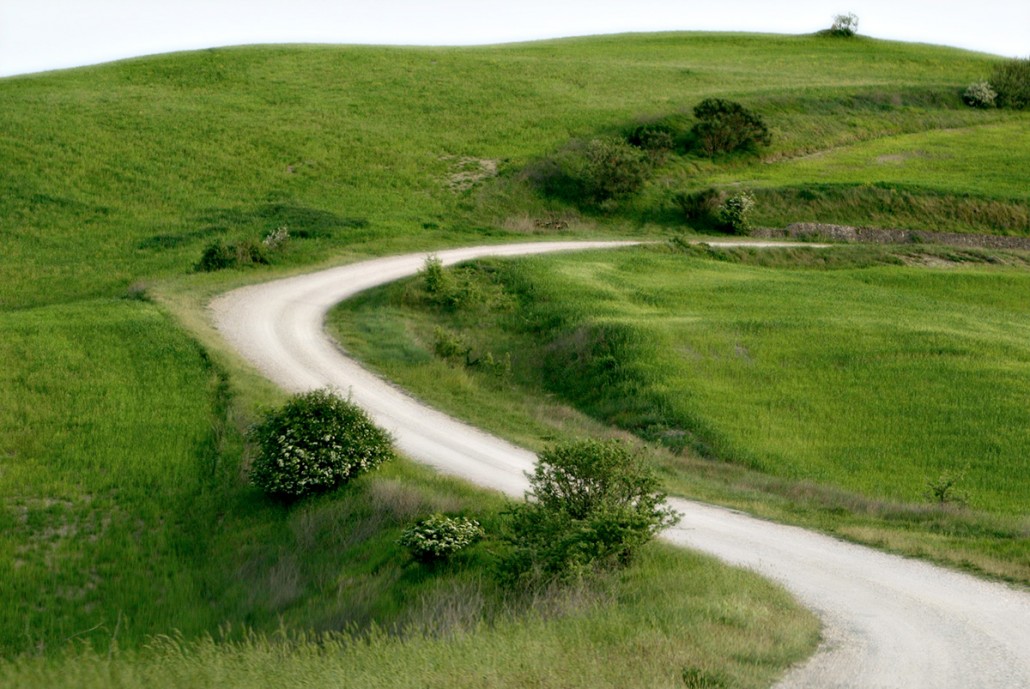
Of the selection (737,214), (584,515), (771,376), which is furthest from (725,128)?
(584,515)

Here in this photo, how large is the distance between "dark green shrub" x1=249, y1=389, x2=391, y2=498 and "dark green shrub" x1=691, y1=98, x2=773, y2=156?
154 feet

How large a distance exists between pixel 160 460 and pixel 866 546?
14630 mm

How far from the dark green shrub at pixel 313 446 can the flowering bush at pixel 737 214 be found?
3473 centimetres

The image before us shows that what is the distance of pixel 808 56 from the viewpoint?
9981 cm

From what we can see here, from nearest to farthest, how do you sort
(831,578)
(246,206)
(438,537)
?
(831,578) → (438,537) → (246,206)

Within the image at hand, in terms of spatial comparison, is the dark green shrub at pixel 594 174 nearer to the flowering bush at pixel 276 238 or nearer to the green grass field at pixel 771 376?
the green grass field at pixel 771 376

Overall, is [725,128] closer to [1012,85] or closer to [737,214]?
[737,214]

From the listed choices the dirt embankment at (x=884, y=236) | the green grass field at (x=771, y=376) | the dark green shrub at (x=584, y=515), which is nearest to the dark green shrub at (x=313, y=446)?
the green grass field at (x=771, y=376)

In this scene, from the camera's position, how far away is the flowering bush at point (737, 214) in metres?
52.6

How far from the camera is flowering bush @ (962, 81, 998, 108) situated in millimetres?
80500

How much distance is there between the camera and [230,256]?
1679 inches

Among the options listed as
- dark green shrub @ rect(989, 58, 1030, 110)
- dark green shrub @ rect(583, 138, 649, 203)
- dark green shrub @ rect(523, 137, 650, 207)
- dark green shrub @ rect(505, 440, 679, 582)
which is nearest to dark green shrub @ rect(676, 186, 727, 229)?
dark green shrub @ rect(583, 138, 649, 203)

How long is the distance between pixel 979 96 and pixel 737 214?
3962 centimetres

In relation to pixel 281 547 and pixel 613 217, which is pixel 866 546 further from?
pixel 613 217
